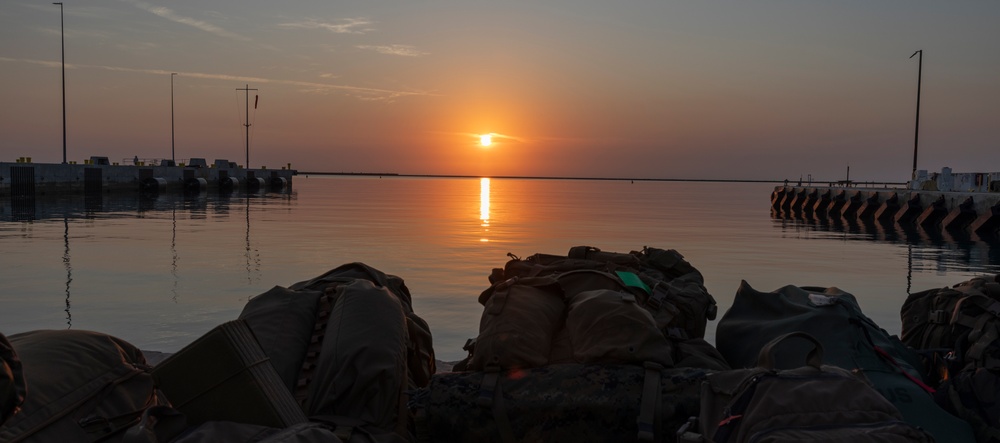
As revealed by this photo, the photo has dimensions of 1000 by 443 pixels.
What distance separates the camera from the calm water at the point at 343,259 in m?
10.3

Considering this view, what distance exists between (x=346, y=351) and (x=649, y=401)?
1.49 meters

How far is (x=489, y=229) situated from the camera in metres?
28.2

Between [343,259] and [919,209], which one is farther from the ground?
[919,209]

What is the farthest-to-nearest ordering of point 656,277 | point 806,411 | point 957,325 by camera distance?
point 656,277 → point 957,325 → point 806,411

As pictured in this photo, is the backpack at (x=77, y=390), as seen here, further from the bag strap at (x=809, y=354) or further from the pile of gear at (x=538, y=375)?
the bag strap at (x=809, y=354)

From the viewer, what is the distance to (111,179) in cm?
6091

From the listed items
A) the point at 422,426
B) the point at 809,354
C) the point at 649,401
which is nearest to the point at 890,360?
the point at 809,354

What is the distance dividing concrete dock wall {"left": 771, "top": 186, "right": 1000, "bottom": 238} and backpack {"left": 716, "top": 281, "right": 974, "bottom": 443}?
27398mm

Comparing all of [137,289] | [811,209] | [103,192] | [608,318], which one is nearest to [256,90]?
[103,192]

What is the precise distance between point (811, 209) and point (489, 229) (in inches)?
1260

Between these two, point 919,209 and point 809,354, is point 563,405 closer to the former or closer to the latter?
point 809,354

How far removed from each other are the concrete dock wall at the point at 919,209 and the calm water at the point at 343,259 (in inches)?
138

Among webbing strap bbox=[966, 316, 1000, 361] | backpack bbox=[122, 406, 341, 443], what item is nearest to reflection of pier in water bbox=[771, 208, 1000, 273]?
webbing strap bbox=[966, 316, 1000, 361]

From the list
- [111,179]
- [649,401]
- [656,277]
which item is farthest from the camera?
[111,179]
